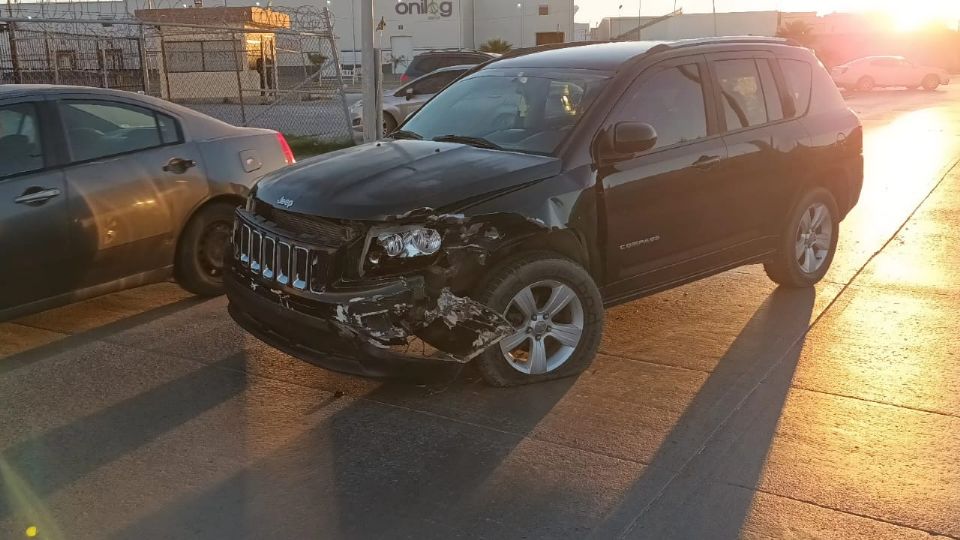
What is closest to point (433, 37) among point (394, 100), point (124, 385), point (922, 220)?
point (394, 100)

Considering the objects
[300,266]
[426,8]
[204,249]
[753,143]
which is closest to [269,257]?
[300,266]

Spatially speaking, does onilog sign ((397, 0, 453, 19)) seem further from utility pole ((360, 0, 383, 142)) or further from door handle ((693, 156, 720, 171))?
door handle ((693, 156, 720, 171))

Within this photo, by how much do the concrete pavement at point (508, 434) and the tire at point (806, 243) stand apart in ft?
0.83

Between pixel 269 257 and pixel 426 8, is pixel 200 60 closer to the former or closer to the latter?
pixel 269 257

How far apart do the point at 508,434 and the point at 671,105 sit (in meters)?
2.47

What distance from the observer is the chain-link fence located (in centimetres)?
1416

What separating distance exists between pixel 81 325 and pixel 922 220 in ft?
26.8

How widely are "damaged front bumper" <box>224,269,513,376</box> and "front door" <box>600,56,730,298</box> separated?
3.78ft

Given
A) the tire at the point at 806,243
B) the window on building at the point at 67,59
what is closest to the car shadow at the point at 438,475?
the tire at the point at 806,243

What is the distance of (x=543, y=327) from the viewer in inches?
188

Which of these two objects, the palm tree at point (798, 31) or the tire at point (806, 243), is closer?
the tire at point (806, 243)

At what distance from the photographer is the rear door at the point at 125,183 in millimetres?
5539

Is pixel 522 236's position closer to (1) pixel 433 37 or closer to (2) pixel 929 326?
(2) pixel 929 326

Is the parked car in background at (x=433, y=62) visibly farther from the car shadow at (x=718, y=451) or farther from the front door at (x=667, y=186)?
the car shadow at (x=718, y=451)
